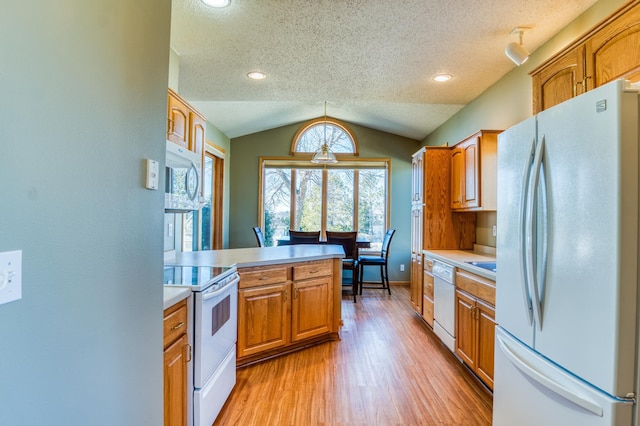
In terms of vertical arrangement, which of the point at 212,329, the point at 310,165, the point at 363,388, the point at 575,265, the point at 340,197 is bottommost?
the point at 363,388

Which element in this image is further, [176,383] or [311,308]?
[311,308]

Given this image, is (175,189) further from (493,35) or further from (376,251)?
(376,251)

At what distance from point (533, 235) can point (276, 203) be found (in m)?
5.08

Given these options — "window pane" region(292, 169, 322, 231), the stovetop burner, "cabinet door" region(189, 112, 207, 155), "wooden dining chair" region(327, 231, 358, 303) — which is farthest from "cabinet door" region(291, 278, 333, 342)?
"window pane" region(292, 169, 322, 231)

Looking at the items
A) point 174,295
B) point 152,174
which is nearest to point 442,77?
point 152,174

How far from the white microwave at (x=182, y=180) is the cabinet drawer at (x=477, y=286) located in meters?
2.03

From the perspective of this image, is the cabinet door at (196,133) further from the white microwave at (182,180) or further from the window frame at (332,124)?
the window frame at (332,124)

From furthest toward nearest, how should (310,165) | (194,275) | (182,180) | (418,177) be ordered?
1. (310,165)
2. (418,177)
3. (182,180)
4. (194,275)

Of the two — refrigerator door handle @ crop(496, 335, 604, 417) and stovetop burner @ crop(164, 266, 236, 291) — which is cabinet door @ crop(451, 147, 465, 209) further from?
stovetop burner @ crop(164, 266, 236, 291)

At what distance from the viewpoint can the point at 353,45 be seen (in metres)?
2.45

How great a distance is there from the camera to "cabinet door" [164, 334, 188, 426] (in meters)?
1.42

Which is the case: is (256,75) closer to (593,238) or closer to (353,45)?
(353,45)

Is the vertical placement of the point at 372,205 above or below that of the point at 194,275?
above

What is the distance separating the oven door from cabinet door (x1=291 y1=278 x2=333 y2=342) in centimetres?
70
